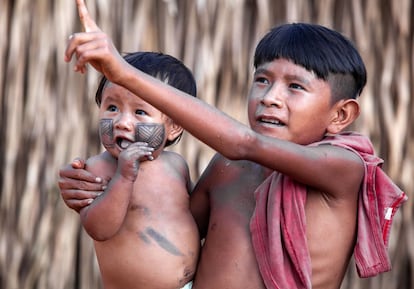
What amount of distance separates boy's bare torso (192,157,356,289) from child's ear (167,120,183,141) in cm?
16

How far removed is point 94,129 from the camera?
3701 millimetres

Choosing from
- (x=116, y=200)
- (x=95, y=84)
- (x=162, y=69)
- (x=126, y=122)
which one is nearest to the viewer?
(x=116, y=200)

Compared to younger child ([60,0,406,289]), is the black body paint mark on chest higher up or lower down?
lower down

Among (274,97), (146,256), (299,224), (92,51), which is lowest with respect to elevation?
(146,256)

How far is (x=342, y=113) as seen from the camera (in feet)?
8.43

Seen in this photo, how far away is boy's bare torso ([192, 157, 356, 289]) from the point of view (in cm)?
248

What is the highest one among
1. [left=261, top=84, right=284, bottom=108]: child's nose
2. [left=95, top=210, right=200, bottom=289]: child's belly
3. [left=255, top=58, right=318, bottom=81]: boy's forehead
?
[left=255, top=58, right=318, bottom=81]: boy's forehead

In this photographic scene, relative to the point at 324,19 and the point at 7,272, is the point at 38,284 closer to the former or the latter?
the point at 7,272

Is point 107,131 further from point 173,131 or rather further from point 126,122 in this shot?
point 173,131

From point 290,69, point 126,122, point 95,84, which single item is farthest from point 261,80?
point 95,84

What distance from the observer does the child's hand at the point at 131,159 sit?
2393 mm

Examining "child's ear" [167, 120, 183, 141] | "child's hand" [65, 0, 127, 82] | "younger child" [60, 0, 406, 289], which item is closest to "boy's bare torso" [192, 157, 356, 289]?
"younger child" [60, 0, 406, 289]

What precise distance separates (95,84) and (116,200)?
4.33ft

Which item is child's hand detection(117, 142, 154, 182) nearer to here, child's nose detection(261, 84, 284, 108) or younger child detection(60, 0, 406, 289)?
younger child detection(60, 0, 406, 289)
